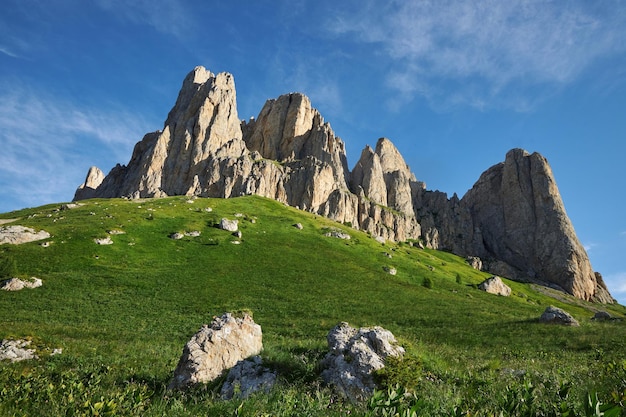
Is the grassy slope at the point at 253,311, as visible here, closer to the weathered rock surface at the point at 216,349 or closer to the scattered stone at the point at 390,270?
the weathered rock surface at the point at 216,349

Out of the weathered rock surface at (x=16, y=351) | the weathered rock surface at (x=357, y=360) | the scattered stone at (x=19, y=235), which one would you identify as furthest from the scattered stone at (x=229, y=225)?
the weathered rock surface at (x=357, y=360)

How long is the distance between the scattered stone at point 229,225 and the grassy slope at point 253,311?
325 centimetres

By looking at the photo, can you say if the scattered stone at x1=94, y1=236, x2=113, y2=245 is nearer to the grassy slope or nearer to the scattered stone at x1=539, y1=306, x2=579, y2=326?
the grassy slope

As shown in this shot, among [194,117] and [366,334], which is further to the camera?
[194,117]

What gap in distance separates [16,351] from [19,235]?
54.8 metres

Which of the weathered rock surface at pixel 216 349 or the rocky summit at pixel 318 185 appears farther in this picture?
the rocky summit at pixel 318 185

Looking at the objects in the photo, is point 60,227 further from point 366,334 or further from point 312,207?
point 312,207

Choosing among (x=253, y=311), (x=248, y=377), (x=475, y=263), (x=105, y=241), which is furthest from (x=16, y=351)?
(x=475, y=263)

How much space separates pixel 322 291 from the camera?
55781mm

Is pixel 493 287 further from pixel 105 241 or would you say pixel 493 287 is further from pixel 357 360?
pixel 105 241

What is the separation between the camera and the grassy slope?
11.8m

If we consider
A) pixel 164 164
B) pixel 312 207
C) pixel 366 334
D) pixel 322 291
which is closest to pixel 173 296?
pixel 322 291

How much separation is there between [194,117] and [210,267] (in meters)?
131

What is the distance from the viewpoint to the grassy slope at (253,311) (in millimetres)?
11820
